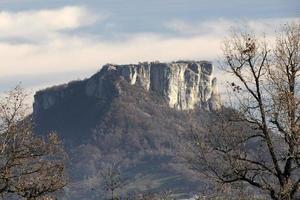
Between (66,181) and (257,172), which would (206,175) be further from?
(66,181)

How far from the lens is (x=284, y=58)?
34219 millimetres

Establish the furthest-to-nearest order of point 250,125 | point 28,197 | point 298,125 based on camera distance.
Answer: point 28,197 → point 250,125 → point 298,125

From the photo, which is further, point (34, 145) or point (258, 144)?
point (34, 145)

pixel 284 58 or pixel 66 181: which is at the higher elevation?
pixel 284 58

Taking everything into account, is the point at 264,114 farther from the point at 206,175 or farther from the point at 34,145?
the point at 34,145

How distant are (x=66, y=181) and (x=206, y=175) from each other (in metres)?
8.37

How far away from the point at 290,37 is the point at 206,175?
8005 millimetres

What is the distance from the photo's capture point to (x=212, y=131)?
3428cm

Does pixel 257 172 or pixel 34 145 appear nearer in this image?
pixel 257 172

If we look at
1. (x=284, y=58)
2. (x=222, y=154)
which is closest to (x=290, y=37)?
(x=284, y=58)

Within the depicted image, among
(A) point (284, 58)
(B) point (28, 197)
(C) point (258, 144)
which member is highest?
(A) point (284, 58)

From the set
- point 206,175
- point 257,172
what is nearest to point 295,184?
point 257,172

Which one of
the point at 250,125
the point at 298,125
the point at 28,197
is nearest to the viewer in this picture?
the point at 298,125

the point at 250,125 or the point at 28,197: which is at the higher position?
the point at 250,125
